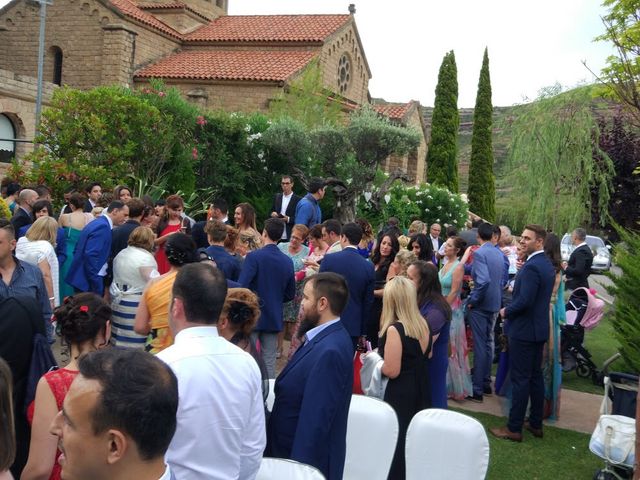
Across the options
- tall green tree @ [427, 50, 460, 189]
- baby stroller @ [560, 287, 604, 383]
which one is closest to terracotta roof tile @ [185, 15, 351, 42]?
tall green tree @ [427, 50, 460, 189]

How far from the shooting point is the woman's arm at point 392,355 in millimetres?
4559

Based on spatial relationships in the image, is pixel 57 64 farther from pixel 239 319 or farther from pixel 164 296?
pixel 239 319

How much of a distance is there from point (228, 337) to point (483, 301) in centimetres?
507

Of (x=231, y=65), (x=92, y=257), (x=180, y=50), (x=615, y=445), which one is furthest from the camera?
(x=180, y=50)

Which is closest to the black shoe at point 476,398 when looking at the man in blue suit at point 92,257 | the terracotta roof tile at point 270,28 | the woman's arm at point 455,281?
the woman's arm at point 455,281

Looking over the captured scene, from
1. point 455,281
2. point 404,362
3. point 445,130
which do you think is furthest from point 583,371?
point 445,130

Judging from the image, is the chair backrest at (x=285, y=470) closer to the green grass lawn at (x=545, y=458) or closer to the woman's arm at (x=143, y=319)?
the woman's arm at (x=143, y=319)

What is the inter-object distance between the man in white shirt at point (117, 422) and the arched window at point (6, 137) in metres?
24.5

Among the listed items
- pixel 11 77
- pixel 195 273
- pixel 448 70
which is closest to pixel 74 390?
pixel 195 273

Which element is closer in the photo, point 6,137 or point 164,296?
point 164,296

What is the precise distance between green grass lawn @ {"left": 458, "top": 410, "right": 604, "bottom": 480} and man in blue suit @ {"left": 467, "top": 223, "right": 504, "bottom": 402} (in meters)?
1.07

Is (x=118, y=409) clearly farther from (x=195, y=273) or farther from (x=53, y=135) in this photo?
(x=53, y=135)

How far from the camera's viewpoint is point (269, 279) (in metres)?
6.40

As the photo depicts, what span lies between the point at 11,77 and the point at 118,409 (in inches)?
976
